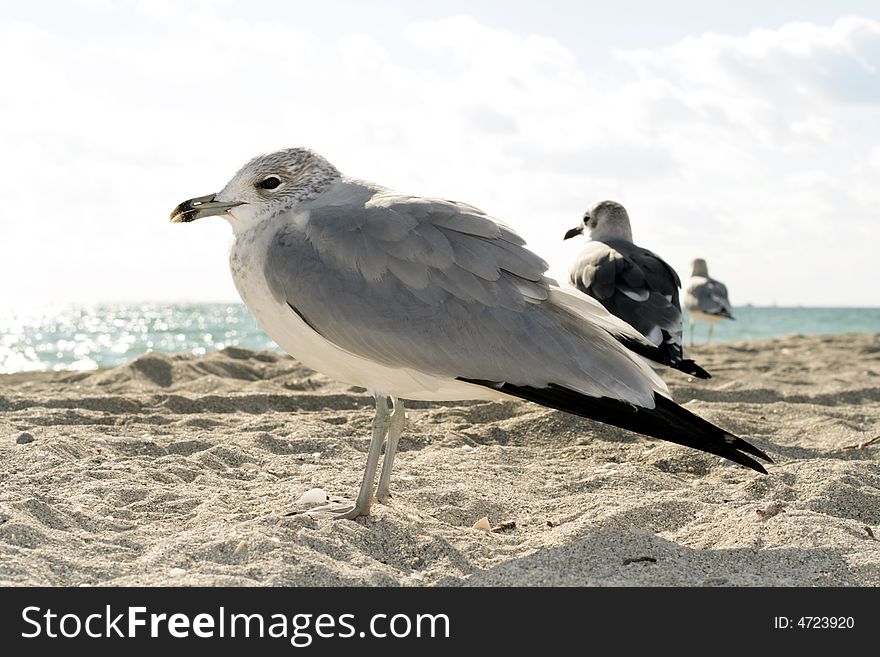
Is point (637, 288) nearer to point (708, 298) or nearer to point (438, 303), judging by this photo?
point (438, 303)

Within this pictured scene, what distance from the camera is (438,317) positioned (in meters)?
3.50

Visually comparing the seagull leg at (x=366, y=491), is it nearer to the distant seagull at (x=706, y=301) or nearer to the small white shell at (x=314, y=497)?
the small white shell at (x=314, y=497)

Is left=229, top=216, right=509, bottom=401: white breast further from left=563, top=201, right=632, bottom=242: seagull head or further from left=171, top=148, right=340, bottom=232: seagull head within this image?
left=563, top=201, right=632, bottom=242: seagull head

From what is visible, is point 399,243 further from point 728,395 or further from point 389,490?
point 728,395

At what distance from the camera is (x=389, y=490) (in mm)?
4117

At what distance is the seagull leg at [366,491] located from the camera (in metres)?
3.67

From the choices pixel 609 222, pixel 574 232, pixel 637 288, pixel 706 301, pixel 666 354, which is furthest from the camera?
pixel 706 301

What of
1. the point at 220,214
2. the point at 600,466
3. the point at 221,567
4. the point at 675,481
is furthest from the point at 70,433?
the point at 675,481

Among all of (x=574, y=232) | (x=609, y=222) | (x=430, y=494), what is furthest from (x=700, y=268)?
(x=430, y=494)

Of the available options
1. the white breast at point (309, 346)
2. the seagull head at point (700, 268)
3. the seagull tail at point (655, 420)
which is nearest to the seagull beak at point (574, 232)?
the white breast at point (309, 346)

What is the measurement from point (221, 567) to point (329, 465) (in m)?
1.71

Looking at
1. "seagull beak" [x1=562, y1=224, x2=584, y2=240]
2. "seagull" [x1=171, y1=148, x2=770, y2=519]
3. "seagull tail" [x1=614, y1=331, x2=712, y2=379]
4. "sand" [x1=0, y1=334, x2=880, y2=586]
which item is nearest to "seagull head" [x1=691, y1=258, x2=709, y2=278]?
"seagull beak" [x1=562, y1=224, x2=584, y2=240]

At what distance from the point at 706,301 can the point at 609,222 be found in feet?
21.6
